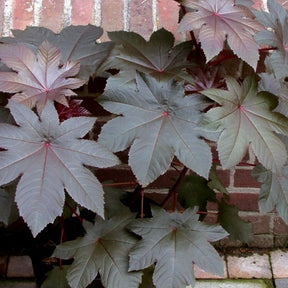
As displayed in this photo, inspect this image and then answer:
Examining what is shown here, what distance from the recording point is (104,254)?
1.26 meters

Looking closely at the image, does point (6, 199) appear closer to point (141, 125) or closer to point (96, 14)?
point (141, 125)

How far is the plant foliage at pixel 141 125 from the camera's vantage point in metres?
1.07

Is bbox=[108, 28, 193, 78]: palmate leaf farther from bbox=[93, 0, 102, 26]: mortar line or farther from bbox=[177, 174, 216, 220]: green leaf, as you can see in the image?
Answer: bbox=[177, 174, 216, 220]: green leaf

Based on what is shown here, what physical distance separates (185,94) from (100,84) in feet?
1.28

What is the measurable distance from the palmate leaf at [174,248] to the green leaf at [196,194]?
294 mm

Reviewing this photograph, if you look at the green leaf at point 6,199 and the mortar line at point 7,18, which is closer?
the green leaf at point 6,199

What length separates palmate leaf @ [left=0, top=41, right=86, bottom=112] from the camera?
44.2 inches

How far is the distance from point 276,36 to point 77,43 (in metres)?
0.52

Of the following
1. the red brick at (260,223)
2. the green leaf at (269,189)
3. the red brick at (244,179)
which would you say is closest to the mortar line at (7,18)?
the green leaf at (269,189)

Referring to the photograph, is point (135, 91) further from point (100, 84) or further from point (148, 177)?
point (100, 84)

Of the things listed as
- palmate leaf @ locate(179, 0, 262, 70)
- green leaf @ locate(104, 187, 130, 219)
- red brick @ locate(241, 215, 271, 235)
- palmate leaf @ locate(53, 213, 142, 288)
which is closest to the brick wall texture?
palmate leaf @ locate(179, 0, 262, 70)

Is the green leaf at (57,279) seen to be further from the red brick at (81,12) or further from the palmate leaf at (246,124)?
the red brick at (81,12)

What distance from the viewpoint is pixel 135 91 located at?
3.78 ft

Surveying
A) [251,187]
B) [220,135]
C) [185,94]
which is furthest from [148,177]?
[251,187]
